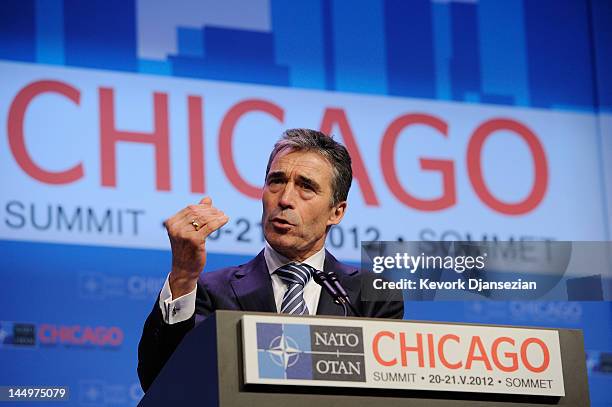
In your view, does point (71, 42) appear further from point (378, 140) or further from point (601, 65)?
point (601, 65)

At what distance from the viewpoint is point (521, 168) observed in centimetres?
462

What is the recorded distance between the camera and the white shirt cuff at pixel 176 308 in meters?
2.19

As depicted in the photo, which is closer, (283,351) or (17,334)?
(283,351)

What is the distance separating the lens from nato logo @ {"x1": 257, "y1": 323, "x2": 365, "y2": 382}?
1.67 meters

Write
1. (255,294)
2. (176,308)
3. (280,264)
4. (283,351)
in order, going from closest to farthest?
(283,351), (176,308), (255,294), (280,264)

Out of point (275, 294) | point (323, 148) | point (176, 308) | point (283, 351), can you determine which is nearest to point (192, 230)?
point (176, 308)

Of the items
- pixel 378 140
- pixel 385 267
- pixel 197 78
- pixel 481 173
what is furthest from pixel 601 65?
pixel 385 267

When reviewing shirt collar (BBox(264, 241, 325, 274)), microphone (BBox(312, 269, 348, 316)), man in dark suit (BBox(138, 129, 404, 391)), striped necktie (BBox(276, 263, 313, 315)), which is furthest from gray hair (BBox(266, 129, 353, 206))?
microphone (BBox(312, 269, 348, 316))

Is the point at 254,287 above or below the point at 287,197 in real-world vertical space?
below

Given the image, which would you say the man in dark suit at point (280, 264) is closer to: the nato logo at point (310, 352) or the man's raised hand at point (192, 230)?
the man's raised hand at point (192, 230)

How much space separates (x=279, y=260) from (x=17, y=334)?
1277 millimetres

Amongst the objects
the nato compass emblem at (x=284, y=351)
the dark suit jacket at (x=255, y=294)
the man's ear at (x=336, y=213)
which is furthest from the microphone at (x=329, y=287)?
the man's ear at (x=336, y=213)

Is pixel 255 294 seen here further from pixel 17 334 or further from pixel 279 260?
pixel 17 334

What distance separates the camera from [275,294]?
2.64 m
